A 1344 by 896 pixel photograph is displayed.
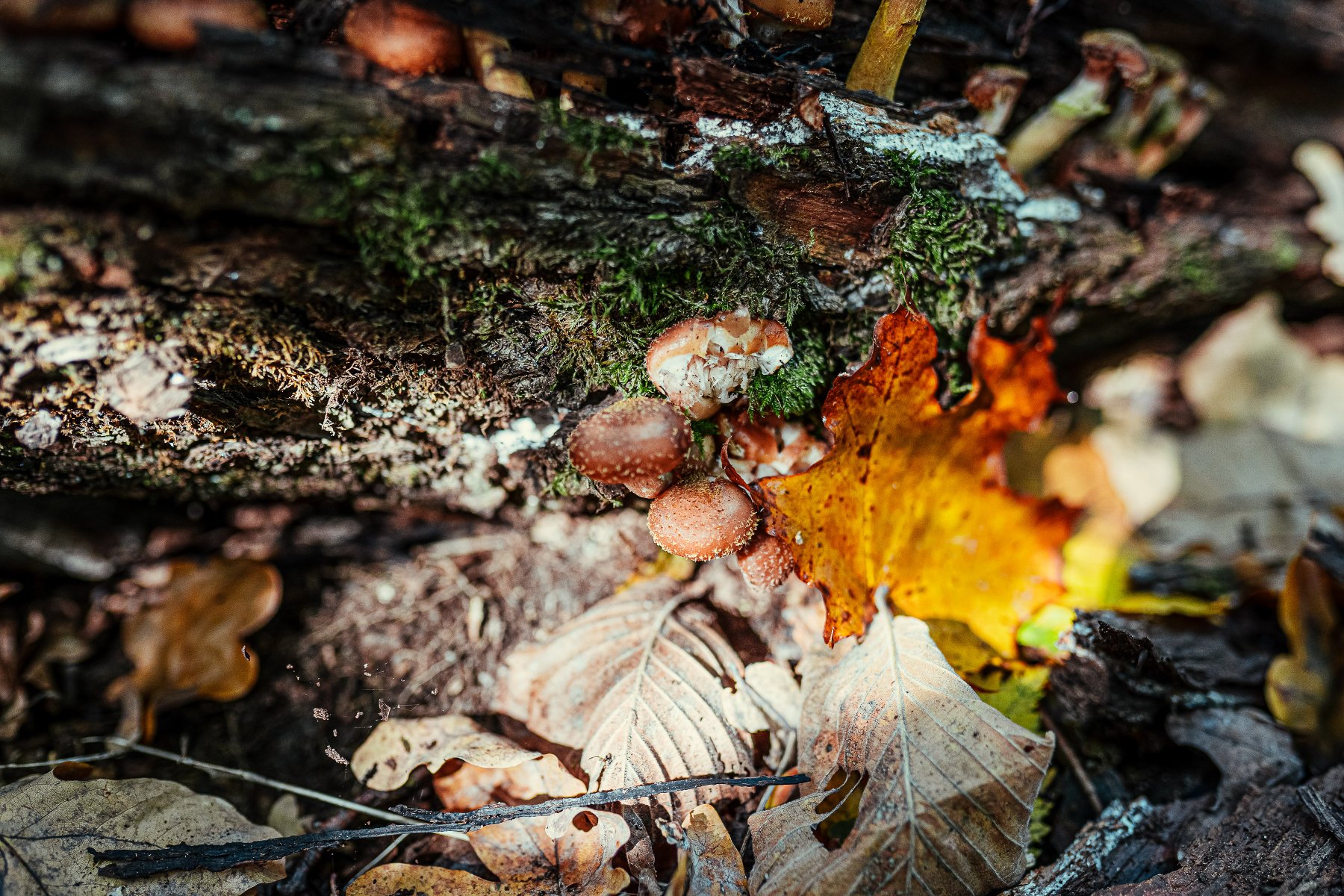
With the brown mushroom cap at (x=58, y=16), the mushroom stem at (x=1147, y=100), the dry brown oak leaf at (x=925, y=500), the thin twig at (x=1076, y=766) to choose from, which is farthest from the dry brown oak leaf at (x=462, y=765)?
the mushroom stem at (x=1147, y=100)

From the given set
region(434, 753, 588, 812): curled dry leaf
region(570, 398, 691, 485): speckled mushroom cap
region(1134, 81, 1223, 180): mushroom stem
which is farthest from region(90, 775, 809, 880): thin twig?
region(1134, 81, 1223, 180): mushroom stem

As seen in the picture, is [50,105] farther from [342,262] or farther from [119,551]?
[119,551]

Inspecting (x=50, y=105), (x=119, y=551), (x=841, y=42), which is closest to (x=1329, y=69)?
(x=841, y=42)

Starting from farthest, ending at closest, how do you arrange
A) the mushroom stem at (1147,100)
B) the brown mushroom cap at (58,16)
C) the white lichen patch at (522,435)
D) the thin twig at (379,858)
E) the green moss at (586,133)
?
the mushroom stem at (1147,100) < the white lichen patch at (522,435) < the thin twig at (379,858) < the green moss at (586,133) < the brown mushroom cap at (58,16)

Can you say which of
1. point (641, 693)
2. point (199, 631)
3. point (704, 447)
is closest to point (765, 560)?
point (704, 447)

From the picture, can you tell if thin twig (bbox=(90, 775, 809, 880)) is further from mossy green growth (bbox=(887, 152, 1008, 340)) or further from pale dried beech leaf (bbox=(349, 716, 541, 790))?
mossy green growth (bbox=(887, 152, 1008, 340))

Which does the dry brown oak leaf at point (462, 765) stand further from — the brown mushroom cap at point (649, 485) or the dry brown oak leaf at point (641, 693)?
the brown mushroom cap at point (649, 485)
